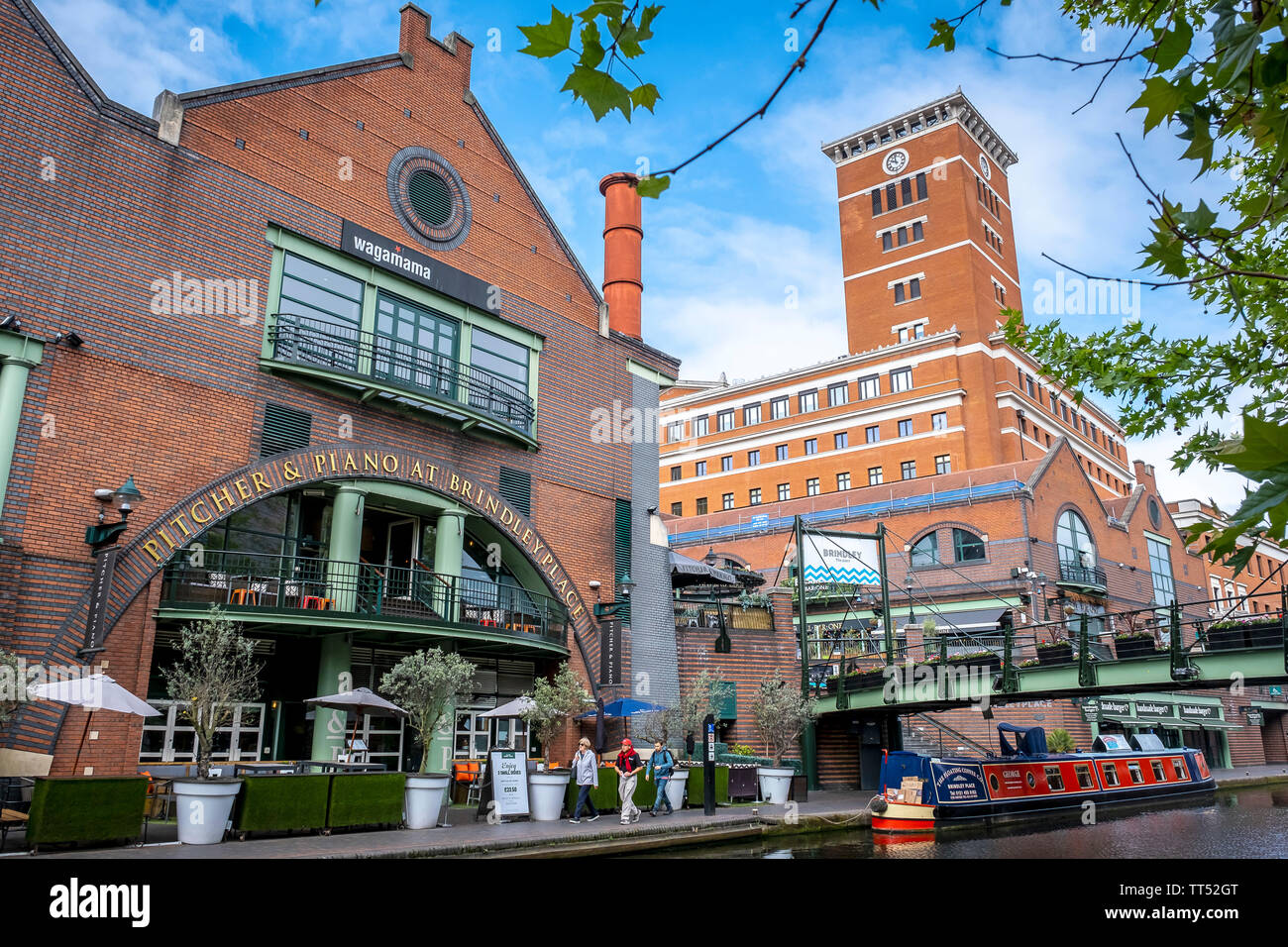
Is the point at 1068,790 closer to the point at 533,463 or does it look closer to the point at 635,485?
the point at 635,485

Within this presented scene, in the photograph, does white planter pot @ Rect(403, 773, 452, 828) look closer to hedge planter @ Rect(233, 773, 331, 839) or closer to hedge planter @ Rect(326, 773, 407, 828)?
hedge planter @ Rect(326, 773, 407, 828)

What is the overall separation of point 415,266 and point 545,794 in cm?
1307

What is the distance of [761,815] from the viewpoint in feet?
64.9

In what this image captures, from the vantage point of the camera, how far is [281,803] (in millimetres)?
15297

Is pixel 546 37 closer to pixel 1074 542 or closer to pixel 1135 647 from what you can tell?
pixel 1135 647

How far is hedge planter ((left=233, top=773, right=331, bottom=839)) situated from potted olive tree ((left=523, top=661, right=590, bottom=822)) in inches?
181

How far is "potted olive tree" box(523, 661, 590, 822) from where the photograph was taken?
19.1 metres

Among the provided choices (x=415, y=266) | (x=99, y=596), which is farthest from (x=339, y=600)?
(x=415, y=266)

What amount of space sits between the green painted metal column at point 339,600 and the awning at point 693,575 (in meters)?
10.5

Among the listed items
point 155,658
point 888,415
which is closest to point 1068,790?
point 155,658

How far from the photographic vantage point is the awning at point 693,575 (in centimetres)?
2897

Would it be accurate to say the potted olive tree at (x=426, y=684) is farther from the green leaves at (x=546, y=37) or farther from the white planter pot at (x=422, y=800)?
the green leaves at (x=546, y=37)

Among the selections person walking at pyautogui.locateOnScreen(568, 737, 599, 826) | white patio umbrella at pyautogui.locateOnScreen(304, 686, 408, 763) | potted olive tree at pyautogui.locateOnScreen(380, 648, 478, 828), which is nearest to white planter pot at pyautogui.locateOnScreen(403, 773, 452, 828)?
A: potted olive tree at pyautogui.locateOnScreen(380, 648, 478, 828)
